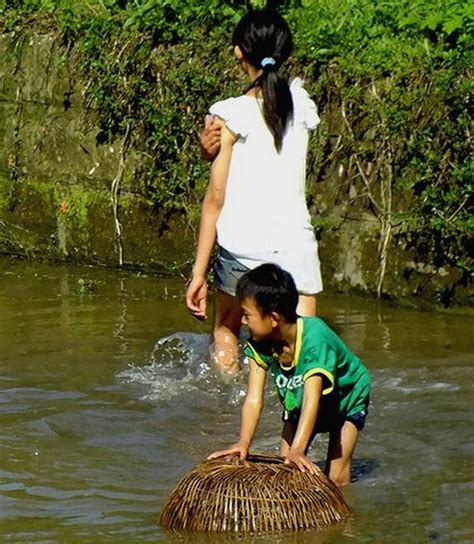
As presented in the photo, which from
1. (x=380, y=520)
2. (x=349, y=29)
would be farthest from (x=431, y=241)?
(x=380, y=520)

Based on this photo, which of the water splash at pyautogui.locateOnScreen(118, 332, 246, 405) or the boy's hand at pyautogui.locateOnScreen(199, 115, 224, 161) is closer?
the boy's hand at pyautogui.locateOnScreen(199, 115, 224, 161)

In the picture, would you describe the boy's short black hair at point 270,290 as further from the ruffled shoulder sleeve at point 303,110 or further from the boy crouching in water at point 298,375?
the ruffled shoulder sleeve at point 303,110

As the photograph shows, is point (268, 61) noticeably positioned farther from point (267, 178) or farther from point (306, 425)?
point (306, 425)

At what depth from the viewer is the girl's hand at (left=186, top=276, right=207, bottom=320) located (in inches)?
289

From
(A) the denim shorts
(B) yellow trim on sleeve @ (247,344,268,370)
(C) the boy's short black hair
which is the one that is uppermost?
(C) the boy's short black hair

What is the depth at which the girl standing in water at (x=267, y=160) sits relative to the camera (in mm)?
6965

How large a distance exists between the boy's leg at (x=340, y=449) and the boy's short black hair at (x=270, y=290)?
0.63 meters

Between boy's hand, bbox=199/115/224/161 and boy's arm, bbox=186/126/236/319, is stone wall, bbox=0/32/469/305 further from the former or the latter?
boy's hand, bbox=199/115/224/161

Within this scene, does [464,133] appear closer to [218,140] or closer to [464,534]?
[218,140]

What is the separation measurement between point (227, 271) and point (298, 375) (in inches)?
63.2

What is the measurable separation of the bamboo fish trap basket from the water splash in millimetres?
2232

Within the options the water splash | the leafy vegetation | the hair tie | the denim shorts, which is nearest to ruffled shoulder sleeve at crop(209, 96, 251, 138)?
the hair tie

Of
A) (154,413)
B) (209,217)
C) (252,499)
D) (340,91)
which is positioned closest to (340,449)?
(252,499)

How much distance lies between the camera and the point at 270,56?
6.95 metres
